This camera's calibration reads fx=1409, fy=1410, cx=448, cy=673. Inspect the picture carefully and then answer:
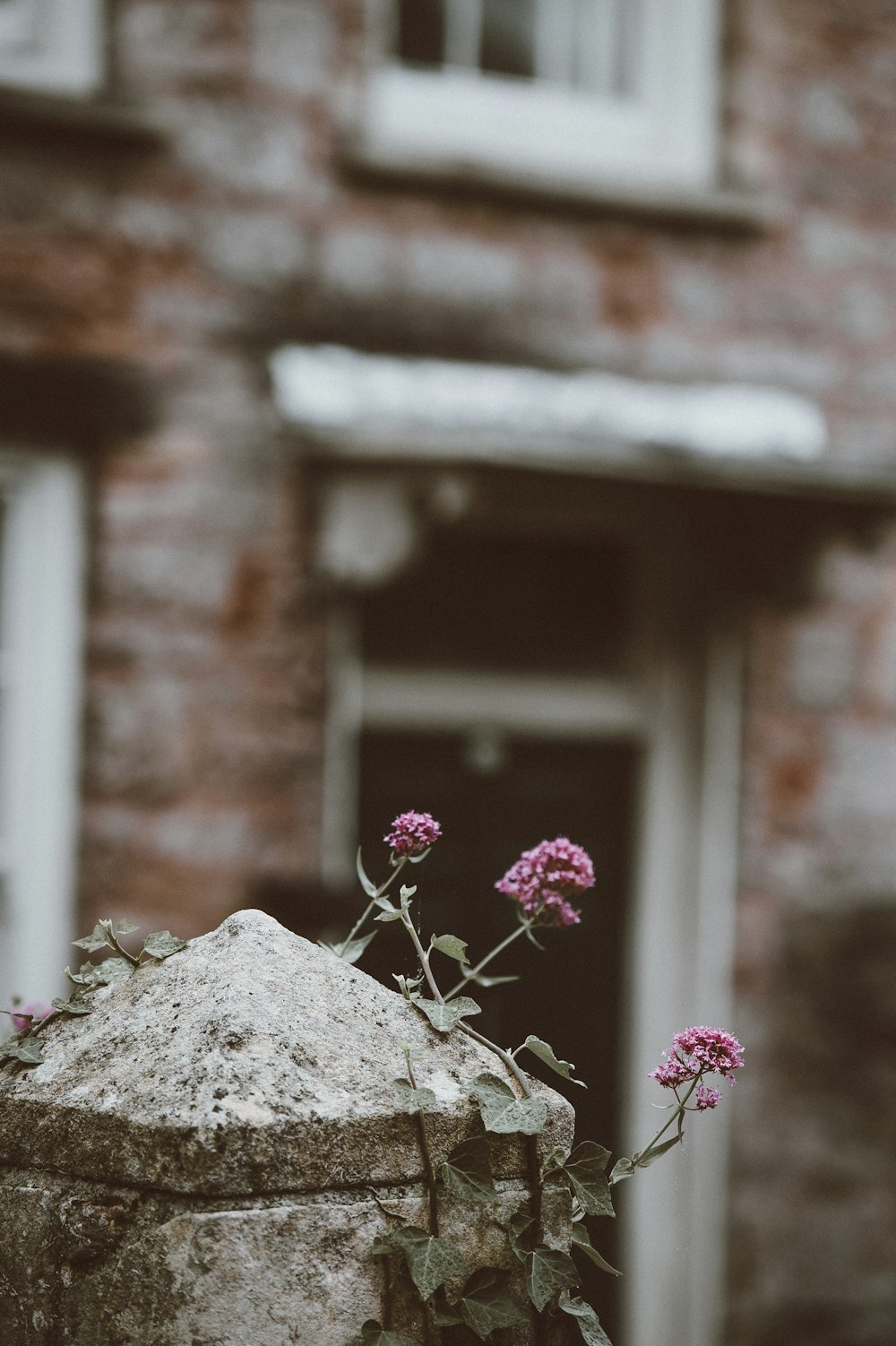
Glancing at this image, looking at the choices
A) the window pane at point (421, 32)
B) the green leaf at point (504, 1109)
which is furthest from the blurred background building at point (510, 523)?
the green leaf at point (504, 1109)

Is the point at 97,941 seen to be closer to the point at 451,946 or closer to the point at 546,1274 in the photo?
the point at 451,946

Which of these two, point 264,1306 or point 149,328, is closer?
point 264,1306

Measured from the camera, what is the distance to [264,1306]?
2.95 ft

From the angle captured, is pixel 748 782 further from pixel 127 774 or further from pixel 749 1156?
pixel 127 774

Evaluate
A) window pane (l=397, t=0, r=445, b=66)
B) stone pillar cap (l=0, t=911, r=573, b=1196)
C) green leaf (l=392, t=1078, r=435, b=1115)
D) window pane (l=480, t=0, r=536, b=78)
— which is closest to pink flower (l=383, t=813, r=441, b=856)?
stone pillar cap (l=0, t=911, r=573, b=1196)

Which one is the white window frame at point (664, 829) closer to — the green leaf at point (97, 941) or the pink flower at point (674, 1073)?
the green leaf at point (97, 941)

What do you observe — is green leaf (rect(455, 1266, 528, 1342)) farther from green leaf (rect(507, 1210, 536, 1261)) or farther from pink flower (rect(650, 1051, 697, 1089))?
pink flower (rect(650, 1051, 697, 1089))

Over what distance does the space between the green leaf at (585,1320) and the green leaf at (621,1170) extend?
84 millimetres

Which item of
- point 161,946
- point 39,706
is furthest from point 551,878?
point 39,706

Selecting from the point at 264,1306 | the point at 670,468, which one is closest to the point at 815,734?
the point at 670,468

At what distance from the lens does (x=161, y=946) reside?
1.11m

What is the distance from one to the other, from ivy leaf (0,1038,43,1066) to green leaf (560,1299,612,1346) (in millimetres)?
420

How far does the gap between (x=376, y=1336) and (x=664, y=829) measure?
3.99m

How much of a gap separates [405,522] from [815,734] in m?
1.69
